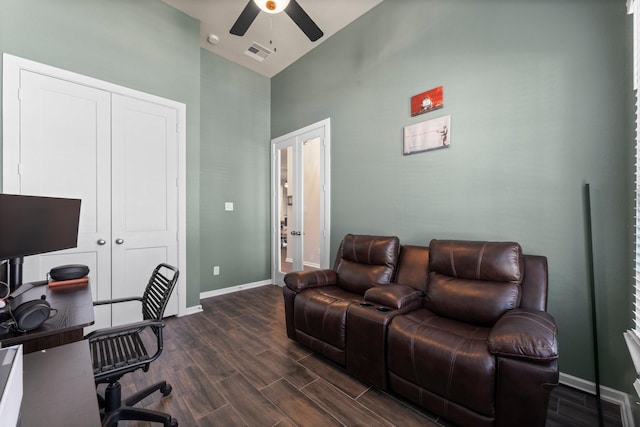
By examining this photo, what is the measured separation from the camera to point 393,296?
1981mm

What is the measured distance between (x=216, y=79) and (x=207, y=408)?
4.07 meters

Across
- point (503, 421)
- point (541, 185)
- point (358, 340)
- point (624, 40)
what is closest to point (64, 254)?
point (358, 340)

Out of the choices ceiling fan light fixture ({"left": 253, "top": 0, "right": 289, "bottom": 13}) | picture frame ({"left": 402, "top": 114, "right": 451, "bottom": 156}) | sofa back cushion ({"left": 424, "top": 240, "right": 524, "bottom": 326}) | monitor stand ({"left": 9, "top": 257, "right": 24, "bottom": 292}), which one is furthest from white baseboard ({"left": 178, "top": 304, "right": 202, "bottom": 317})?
ceiling fan light fixture ({"left": 253, "top": 0, "right": 289, "bottom": 13})

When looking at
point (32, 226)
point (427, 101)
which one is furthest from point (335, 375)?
point (427, 101)

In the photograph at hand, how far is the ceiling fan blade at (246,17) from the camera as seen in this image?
2.29 meters

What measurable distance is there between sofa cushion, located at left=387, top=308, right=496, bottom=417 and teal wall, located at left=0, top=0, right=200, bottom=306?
105 inches

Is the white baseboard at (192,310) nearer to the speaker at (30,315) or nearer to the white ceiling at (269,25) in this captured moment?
the speaker at (30,315)

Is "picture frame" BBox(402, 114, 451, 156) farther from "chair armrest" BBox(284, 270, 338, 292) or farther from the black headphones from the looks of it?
the black headphones

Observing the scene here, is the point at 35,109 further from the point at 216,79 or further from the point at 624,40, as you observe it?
the point at 624,40

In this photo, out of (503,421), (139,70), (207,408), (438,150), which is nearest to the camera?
(503,421)

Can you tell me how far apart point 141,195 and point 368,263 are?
8.40 feet

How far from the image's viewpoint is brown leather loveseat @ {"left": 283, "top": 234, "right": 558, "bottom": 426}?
4.34 ft

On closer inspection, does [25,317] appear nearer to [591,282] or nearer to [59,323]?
[59,323]

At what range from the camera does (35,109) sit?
2.37 m
